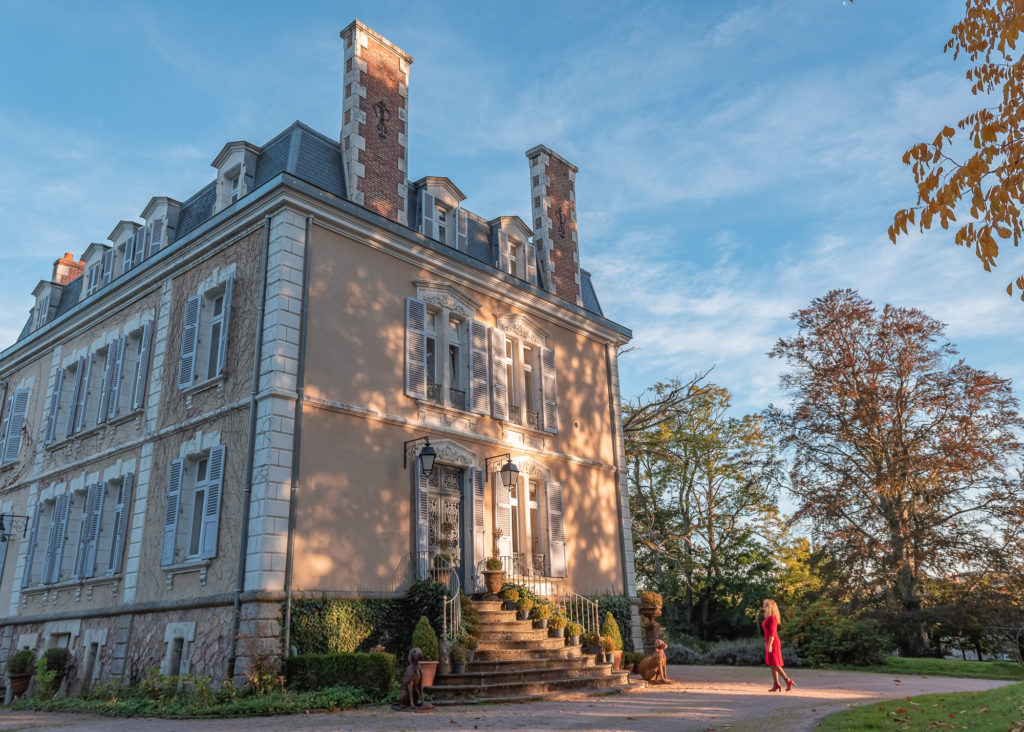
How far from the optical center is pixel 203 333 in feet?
47.5

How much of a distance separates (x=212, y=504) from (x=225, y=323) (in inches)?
122

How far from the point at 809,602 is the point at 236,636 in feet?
53.3

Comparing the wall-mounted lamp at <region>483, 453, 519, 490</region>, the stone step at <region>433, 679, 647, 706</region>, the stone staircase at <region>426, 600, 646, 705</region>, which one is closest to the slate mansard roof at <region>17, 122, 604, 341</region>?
the wall-mounted lamp at <region>483, 453, 519, 490</region>

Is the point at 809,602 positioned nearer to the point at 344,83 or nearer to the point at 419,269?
Result: the point at 419,269

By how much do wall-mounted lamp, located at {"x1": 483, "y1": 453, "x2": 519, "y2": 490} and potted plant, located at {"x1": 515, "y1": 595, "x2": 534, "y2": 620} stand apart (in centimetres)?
215

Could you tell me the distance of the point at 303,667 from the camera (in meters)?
11.0

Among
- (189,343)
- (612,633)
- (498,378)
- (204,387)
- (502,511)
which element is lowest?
(612,633)

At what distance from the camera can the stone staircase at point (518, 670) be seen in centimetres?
1096

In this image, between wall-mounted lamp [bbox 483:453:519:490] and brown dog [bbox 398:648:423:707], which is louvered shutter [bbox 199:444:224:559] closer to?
brown dog [bbox 398:648:423:707]

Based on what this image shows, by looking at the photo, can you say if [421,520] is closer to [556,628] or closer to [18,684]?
[556,628]

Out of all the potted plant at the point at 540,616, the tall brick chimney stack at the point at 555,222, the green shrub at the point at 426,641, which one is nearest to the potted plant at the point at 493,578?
the potted plant at the point at 540,616

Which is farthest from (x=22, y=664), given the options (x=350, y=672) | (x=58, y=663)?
(x=350, y=672)

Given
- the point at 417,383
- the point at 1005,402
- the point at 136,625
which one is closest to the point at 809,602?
the point at 1005,402

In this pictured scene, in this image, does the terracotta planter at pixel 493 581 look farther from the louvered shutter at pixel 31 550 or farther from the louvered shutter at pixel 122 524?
the louvered shutter at pixel 31 550
